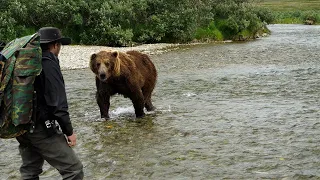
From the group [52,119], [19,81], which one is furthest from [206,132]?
[19,81]

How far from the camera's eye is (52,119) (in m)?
5.16

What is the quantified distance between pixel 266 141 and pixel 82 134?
402cm

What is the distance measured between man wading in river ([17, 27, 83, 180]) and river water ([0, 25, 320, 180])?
1597 millimetres

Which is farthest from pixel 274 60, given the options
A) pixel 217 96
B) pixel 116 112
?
pixel 116 112

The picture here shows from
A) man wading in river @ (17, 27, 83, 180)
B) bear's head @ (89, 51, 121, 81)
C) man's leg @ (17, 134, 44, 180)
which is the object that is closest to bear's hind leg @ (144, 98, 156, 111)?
bear's head @ (89, 51, 121, 81)

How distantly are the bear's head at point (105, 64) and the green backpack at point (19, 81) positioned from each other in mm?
4957

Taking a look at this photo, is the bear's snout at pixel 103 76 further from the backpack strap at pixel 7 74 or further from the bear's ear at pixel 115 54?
the backpack strap at pixel 7 74

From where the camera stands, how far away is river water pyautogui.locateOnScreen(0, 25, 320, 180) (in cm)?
705

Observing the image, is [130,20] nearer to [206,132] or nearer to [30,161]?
[206,132]

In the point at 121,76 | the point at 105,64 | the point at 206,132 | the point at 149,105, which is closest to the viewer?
the point at 206,132

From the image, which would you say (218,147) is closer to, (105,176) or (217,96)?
(105,176)

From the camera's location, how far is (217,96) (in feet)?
46.3

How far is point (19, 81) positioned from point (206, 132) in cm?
541

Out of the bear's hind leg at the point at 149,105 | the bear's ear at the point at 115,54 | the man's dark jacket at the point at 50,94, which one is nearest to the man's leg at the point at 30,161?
the man's dark jacket at the point at 50,94
